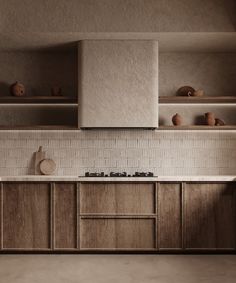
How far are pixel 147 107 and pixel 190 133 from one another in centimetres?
82

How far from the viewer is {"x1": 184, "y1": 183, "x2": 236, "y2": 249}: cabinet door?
5082mm

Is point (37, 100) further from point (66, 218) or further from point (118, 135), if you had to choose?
point (66, 218)

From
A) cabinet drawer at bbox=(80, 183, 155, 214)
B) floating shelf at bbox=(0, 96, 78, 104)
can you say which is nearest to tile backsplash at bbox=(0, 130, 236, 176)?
floating shelf at bbox=(0, 96, 78, 104)

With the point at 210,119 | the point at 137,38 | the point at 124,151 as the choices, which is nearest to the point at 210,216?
the point at 210,119

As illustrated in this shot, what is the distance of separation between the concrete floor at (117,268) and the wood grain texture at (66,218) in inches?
6.9

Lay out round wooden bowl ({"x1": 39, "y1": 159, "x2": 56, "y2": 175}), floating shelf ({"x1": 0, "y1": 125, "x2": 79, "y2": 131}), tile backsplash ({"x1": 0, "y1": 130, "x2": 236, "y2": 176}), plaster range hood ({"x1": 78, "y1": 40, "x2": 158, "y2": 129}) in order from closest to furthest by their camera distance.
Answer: plaster range hood ({"x1": 78, "y1": 40, "x2": 158, "y2": 129}) → floating shelf ({"x1": 0, "y1": 125, "x2": 79, "y2": 131}) → round wooden bowl ({"x1": 39, "y1": 159, "x2": 56, "y2": 175}) → tile backsplash ({"x1": 0, "y1": 130, "x2": 236, "y2": 176})

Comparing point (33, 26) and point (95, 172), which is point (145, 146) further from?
point (33, 26)

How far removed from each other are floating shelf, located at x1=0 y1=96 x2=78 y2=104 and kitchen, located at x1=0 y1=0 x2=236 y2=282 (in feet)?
0.05

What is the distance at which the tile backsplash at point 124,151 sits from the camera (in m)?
5.85

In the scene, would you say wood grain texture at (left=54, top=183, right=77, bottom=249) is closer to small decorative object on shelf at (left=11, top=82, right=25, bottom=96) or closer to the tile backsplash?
the tile backsplash

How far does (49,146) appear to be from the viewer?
589 centimetres

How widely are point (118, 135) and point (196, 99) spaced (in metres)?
1.07

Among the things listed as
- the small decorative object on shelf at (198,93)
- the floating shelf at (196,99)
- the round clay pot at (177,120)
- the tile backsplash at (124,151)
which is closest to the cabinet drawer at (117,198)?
the tile backsplash at (124,151)

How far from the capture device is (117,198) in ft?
16.8
